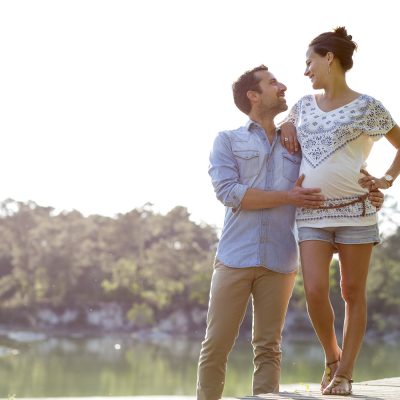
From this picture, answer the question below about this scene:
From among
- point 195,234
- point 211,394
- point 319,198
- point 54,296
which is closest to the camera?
point 319,198

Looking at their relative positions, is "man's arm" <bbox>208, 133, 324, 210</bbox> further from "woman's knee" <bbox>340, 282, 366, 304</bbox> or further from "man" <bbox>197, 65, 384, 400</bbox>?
"woman's knee" <bbox>340, 282, 366, 304</bbox>

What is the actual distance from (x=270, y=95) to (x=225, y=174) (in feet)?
1.16

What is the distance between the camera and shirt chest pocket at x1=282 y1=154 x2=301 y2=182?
3.44 meters

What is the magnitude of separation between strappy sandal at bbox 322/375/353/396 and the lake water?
1204cm

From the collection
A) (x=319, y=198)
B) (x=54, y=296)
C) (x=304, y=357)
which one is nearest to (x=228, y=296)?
(x=319, y=198)

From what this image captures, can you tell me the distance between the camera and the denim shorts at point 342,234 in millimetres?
3256

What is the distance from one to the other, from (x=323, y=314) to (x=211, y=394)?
0.54 m

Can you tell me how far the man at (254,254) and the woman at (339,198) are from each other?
123 millimetres

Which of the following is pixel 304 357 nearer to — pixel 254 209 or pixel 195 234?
pixel 195 234

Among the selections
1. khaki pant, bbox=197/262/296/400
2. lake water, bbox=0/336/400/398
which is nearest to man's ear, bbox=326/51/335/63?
khaki pant, bbox=197/262/296/400

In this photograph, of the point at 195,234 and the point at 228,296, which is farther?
the point at 195,234

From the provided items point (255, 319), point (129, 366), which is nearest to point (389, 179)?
point (255, 319)

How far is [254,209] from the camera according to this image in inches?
134

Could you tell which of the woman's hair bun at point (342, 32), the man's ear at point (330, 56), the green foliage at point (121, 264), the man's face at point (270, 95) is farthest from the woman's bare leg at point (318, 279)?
the green foliage at point (121, 264)
